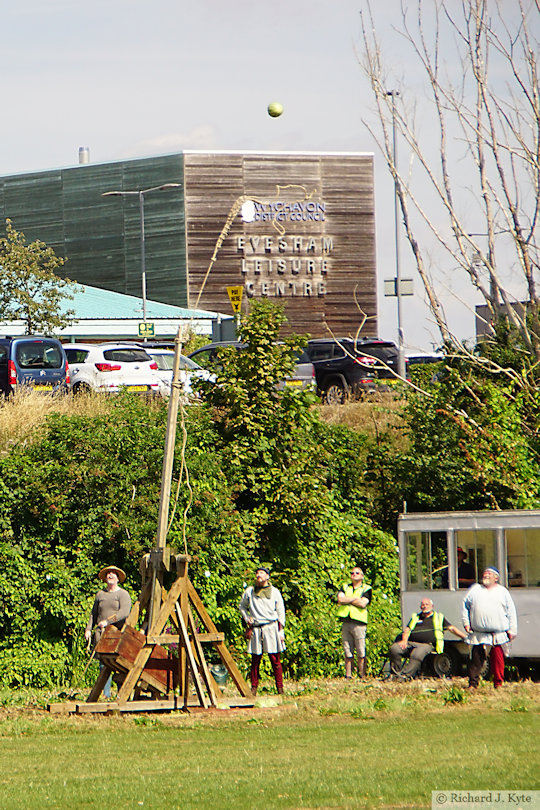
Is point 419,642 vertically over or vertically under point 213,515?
under

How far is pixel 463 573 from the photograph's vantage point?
60.9ft

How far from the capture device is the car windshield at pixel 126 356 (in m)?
30.3

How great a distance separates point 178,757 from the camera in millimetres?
10562

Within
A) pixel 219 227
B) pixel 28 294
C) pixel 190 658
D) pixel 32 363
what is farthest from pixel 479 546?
pixel 219 227

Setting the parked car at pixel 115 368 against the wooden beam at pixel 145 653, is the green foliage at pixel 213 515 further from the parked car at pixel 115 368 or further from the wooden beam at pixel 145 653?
the parked car at pixel 115 368

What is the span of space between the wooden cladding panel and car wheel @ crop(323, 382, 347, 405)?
3009cm

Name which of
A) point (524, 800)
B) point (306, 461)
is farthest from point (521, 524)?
point (524, 800)

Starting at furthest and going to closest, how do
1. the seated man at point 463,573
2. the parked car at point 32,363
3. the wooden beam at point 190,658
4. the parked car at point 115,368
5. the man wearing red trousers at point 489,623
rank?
the parked car at point 115,368 → the parked car at point 32,363 → the seated man at point 463,573 → the man wearing red trousers at point 489,623 → the wooden beam at point 190,658

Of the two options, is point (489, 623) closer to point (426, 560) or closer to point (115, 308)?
point (426, 560)

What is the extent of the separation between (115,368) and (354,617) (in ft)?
46.6

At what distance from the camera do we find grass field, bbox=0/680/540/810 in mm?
8617

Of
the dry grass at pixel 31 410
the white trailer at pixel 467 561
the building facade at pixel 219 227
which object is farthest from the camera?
the building facade at pixel 219 227

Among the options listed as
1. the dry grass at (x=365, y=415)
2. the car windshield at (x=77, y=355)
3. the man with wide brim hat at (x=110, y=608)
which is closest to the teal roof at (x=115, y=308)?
the car windshield at (x=77, y=355)

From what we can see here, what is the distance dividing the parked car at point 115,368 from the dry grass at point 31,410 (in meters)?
5.09
